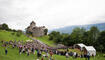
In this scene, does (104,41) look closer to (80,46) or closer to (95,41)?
(95,41)

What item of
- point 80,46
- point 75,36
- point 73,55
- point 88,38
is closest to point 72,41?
point 75,36

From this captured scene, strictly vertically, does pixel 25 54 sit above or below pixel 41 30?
below

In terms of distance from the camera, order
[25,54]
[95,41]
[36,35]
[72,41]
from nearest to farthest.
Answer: [25,54] < [95,41] < [72,41] < [36,35]

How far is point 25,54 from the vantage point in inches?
1265

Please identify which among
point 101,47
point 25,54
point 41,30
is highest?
point 41,30

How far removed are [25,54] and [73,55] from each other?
677 inches

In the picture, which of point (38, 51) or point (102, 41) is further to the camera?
point (102, 41)

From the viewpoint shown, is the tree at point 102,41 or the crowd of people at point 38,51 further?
the tree at point 102,41

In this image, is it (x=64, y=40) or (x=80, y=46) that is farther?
(x=64, y=40)

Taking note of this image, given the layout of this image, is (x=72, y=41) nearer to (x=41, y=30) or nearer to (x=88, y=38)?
(x=88, y=38)

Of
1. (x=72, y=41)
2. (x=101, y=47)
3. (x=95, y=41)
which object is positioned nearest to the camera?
(x=101, y=47)

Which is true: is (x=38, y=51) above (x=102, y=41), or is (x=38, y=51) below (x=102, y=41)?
above

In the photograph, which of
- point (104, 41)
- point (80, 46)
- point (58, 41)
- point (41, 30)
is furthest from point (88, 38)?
point (41, 30)

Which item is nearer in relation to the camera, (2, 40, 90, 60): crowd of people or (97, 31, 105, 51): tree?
(2, 40, 90, 60): crowd of people
